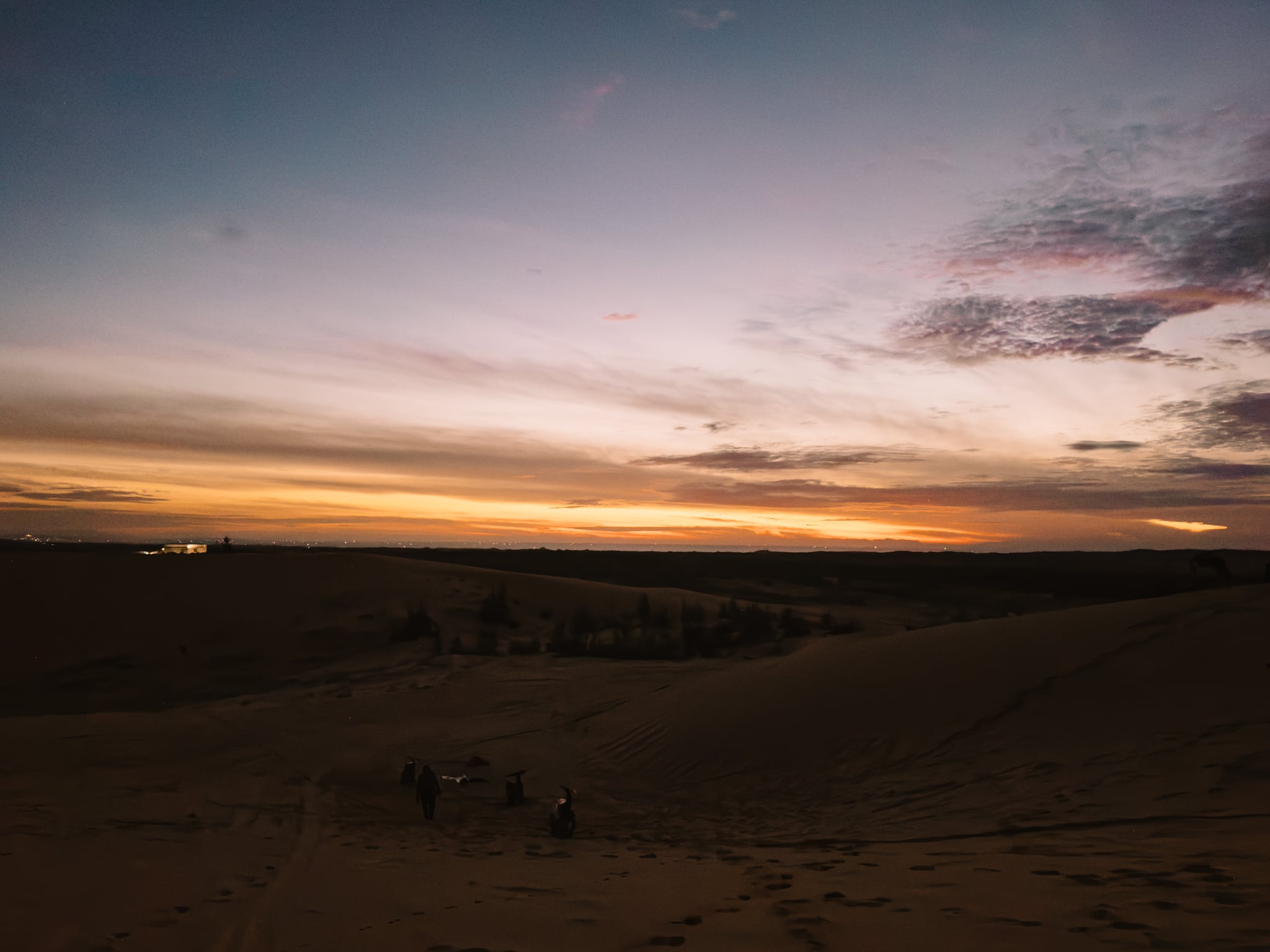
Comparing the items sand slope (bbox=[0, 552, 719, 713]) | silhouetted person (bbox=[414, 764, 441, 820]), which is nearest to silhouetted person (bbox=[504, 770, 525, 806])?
silhouetted person (bbox=[414, 764, 441, 820])

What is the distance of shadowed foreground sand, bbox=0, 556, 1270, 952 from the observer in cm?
421

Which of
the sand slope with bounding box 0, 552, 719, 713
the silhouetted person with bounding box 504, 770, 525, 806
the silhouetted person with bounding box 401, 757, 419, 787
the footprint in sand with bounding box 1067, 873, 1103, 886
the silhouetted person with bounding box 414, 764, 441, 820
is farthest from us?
the sand slope with bounding box 0, 552, 719, 713

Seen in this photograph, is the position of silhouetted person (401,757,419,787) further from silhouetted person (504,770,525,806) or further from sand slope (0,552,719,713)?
sand slope (0,552,719,713)

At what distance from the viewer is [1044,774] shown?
7082mm

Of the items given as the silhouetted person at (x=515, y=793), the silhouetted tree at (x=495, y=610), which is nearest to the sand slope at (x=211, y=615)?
the silhouetted tree at (x=495, y=610)

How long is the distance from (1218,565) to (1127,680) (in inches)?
185

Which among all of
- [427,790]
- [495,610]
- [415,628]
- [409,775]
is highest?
[495,610]

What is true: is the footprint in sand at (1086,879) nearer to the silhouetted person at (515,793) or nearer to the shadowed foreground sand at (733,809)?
the shadowed foreground sand at (733,809)

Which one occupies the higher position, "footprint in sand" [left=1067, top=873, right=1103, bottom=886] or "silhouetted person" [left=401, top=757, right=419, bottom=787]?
"footprint in sand" [left=1067, top=873, right=1103, bottom=886]

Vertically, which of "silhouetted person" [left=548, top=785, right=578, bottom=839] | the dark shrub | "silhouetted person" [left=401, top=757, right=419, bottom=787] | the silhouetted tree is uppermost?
the silhouetted tree

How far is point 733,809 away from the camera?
8094 mm

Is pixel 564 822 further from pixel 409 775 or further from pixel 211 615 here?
pixel 211 615

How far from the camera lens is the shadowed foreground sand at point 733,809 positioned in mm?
4211

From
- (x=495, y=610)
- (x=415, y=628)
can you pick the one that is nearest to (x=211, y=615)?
(x=415, y=628)
